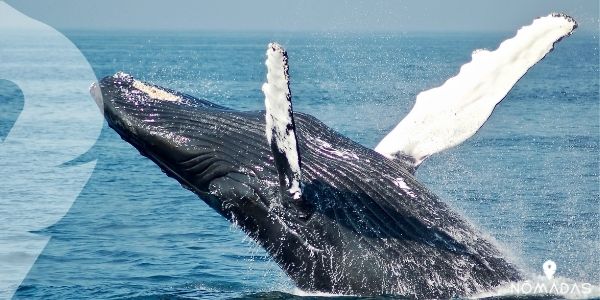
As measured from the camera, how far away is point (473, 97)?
876cm

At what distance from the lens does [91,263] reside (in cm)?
1211

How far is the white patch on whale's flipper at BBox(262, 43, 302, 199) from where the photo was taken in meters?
7.00

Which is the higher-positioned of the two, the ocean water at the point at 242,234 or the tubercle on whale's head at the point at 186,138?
the tubercle on whale's head at the point at 186,138

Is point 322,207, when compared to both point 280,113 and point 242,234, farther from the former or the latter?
point 242,234

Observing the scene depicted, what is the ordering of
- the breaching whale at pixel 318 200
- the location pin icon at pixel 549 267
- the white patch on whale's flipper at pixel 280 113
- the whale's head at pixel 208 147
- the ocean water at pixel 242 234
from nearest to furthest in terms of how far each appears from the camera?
1. the white patch on whale's flipper at pixel 280 113
2. the breaching whale at pixel 318 200
3. the whale's head at pixel 208 147
4. the location pin icon at pixel 549 267
5. the ocean water at pixel 242 234

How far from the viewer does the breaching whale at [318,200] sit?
7.62m

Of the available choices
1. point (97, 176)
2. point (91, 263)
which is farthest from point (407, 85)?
point (91, 263)

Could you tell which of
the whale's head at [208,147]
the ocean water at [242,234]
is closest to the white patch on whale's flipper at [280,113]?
the whale's head at [208,147]

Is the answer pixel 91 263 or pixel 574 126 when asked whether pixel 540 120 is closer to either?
pixel 574 126

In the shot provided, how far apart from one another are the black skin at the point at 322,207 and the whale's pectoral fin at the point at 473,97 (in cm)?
53

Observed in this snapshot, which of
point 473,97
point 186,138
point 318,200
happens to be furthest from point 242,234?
point 318,200

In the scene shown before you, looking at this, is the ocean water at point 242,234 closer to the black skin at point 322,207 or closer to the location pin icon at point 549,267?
the location pin icon at point 549,267

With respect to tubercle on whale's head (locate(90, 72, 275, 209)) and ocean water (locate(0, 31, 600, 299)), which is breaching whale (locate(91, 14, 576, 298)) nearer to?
tubercle on whale's head (locate(90, 72, 275, 209))

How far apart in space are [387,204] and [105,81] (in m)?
2.41
